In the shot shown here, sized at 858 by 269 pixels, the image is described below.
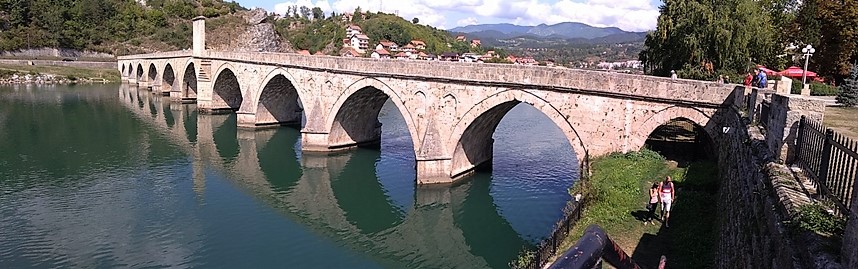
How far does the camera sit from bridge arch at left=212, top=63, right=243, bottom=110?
44000 millimetres

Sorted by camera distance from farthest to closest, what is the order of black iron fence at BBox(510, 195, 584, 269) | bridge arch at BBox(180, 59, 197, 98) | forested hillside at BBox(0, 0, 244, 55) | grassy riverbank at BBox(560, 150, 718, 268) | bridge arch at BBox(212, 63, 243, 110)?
1. forested hillside at BBox(0, 0, 244, 55)
2. bridge arch at BBox(180, 59, 197, 98)
3. bridge arch at BBox(212, 63, 243, 110)
4. black iron fence at BBox(510, 195, 584, 269)
5. grassy riverbank at BBox(560, 150, 718, 268)

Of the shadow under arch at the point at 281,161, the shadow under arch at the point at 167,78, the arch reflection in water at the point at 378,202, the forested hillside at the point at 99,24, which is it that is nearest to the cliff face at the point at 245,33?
the forested hillside at the point at 99,24

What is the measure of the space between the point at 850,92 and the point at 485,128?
1262 cm

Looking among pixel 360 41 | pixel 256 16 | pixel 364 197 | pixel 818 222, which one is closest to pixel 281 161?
pixel 364 197

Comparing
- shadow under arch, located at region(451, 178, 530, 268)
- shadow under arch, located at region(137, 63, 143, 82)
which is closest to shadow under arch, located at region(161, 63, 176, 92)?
shadow under arch, located at region(137, 63, 143, 82)

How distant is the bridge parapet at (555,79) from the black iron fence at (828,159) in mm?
9437

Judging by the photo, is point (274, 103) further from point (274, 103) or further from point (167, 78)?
point (167, 78)

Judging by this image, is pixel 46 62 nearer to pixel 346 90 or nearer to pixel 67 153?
pixel 67 153

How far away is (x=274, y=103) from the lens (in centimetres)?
3825

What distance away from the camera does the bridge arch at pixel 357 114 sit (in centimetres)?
2706

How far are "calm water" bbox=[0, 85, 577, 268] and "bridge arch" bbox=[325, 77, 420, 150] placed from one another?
2.93 ft

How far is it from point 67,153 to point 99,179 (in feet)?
21.5

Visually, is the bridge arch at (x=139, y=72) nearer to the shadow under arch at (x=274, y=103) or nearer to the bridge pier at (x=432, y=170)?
the shadow under arch at (x=274, y=103)

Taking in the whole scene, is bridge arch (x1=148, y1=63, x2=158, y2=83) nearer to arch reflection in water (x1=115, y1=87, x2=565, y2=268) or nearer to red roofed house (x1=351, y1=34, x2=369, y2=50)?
arch reflection in water (x1=115, y1=87, x2=565, y2=268)
